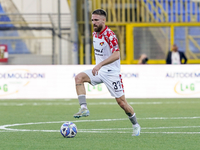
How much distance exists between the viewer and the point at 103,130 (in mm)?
8164

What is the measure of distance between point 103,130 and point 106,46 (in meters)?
1.53

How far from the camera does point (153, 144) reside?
6.43 meters

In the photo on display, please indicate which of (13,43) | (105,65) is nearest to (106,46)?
(105,65)

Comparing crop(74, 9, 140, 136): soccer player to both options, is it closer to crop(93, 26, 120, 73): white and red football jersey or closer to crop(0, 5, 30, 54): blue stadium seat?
crop(93, 26, 120, 73): white and red football jersey

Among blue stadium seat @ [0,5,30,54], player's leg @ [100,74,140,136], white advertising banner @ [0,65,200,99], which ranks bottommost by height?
white advertising banner @ [0,65,200,99]

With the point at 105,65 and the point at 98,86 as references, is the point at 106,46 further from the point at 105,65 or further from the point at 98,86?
the point at 98,86

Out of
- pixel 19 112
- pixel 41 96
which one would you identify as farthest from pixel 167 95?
pixel 19 112

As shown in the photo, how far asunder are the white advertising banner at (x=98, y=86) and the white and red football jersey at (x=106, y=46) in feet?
30.3

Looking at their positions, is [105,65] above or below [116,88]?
above

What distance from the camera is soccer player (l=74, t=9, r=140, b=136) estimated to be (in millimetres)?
7215

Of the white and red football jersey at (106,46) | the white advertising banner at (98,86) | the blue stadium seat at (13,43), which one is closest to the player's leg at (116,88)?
the white and red football jersey at (106,46)

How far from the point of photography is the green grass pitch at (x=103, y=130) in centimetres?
638

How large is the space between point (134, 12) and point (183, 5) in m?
2.41

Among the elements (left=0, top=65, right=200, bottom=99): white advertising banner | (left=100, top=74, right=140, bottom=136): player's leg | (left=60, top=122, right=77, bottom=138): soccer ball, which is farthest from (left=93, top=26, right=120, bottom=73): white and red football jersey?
(left=0, top=65, right=200, bottom=99): white advertising banner
